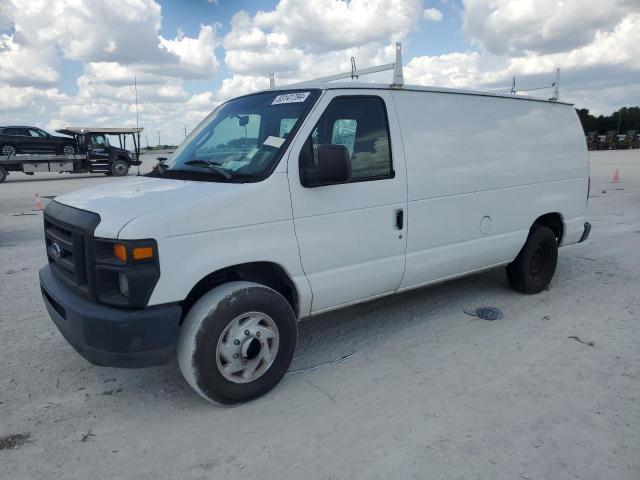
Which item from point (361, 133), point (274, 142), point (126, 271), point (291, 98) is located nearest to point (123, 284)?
point (126, 271)

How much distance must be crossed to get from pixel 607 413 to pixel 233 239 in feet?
8.48

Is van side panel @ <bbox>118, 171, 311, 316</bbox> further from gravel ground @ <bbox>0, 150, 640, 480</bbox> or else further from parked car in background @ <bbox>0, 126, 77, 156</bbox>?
parked car in background @ <bbox>0, 126, 77, 156</bbox>

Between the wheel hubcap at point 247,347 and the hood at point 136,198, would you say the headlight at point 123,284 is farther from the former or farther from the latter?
the wheel hubcap at point 247,347

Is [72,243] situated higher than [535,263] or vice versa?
[72,243]

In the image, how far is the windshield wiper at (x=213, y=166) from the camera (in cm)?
340

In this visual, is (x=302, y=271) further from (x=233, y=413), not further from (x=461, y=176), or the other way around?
(x=461, y=176)

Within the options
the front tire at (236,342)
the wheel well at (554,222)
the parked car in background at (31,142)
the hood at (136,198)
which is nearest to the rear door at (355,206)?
the front tire at (236,342)

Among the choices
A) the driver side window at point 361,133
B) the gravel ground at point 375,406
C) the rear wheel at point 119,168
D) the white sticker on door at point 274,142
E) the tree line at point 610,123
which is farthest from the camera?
the tree line at point 610,123

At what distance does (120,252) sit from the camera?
2.89m

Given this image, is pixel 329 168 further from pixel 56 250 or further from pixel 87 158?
pixel 87 158

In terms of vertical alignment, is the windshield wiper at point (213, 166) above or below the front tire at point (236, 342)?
above

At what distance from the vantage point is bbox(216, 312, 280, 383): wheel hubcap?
129 inches

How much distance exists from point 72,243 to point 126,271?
57cm

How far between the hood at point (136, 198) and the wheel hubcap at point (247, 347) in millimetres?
821
